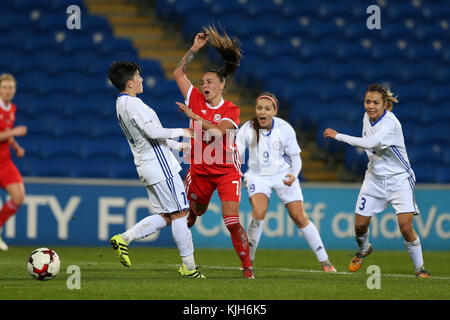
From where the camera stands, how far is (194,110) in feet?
23.6

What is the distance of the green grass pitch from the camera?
221 inches

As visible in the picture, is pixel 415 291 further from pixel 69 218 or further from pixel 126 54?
pixel 126 54

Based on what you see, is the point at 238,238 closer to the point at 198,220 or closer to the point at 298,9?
the point at 198,220

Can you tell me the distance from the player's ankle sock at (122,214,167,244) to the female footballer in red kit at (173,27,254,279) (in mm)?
505

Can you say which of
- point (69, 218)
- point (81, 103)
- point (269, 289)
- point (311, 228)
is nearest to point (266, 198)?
point (311, 228)

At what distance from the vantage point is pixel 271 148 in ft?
26.6

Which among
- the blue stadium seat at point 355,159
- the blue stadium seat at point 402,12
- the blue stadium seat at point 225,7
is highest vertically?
the blue stadium seat at point 402,12

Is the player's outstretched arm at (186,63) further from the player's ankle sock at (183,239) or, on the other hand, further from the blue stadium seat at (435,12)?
the blue stadium seat at (435,12)

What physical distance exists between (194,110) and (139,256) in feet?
10.9

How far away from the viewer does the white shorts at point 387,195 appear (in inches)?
300

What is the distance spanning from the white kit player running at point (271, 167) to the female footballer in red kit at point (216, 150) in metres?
0.79

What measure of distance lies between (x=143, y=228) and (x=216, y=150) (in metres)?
0.99

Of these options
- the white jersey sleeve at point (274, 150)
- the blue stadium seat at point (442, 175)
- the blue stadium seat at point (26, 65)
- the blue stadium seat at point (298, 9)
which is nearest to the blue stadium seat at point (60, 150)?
the blue stadium seat at point (26, 65)

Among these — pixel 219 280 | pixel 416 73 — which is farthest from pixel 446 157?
pixel 219 280
